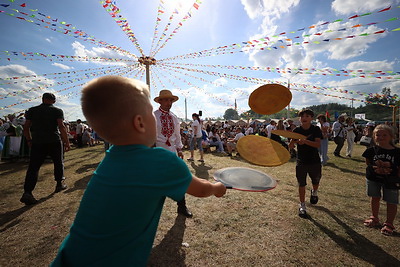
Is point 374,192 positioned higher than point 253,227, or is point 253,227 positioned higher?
point 374,192

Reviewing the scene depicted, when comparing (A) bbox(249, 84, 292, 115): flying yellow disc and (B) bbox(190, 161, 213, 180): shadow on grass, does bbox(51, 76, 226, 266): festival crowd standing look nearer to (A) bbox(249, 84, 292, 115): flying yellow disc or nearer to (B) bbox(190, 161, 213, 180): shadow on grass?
(A) bbox(249, 84, 292, 115): flying yellow disc

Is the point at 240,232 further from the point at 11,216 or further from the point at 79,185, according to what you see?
Answer: the point at 79,185

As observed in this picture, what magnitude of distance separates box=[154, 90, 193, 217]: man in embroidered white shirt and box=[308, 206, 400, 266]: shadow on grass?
253 cm

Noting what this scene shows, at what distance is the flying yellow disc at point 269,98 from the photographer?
8.16ft

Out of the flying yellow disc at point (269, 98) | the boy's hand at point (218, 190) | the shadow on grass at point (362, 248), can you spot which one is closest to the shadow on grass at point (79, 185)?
the flying yellow disc at point (269, 98)

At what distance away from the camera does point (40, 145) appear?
4.47m

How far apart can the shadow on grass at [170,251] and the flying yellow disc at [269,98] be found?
7.69 feet

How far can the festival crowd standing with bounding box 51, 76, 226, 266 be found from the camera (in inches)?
36.2

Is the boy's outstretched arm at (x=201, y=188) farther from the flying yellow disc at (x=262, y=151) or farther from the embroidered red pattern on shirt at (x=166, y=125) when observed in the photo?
the embroidered red pattern on shirt at (x=166, y=125)

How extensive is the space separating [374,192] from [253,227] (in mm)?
2292

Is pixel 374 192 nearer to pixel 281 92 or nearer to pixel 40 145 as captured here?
pixel 281 92

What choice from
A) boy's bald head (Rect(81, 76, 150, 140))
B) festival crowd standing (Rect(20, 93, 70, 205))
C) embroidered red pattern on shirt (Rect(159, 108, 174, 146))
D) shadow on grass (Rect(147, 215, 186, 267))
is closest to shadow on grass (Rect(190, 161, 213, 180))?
embroidered red pattern on shirt (Rect(159, 108, 174, 146))

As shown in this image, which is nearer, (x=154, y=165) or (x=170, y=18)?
(x=154, y=165)

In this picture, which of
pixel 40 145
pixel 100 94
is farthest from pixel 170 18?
pixel 100 94
